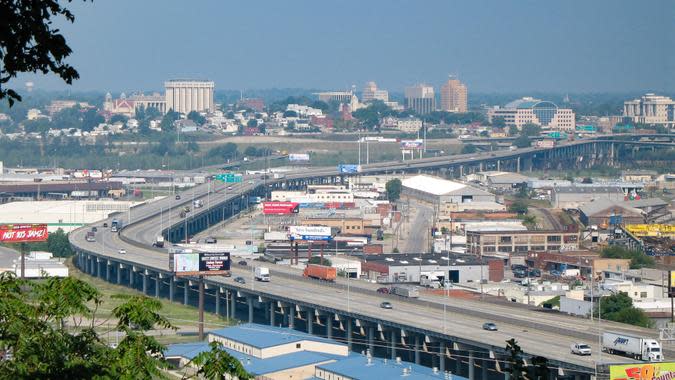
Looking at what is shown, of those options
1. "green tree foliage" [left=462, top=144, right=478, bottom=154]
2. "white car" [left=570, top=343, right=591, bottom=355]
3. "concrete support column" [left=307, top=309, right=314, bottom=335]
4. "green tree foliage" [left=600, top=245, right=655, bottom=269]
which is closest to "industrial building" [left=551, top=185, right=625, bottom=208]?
"green tree foliage" [left=600, top=245, right=655, bottom=269]

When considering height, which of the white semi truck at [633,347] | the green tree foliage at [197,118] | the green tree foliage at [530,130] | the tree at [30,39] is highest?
the tree at [30,39]

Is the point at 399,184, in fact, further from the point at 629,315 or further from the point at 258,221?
the point at 629,315

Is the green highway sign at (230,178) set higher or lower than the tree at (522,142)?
lower

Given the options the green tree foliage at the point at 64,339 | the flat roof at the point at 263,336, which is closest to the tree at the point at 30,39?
the green tree foliage at the point at 64,339

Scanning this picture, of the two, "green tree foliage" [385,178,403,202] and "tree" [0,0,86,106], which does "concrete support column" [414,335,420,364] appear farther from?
"green tree foliage" [385,178,403,202]

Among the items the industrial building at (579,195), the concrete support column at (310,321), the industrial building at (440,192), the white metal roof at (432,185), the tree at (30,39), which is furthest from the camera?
the white metal roof at (432,185)

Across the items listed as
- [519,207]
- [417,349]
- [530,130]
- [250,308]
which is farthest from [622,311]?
[530,130]

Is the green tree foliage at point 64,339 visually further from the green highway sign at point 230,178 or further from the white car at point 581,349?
the green highway sign at point 230,178
